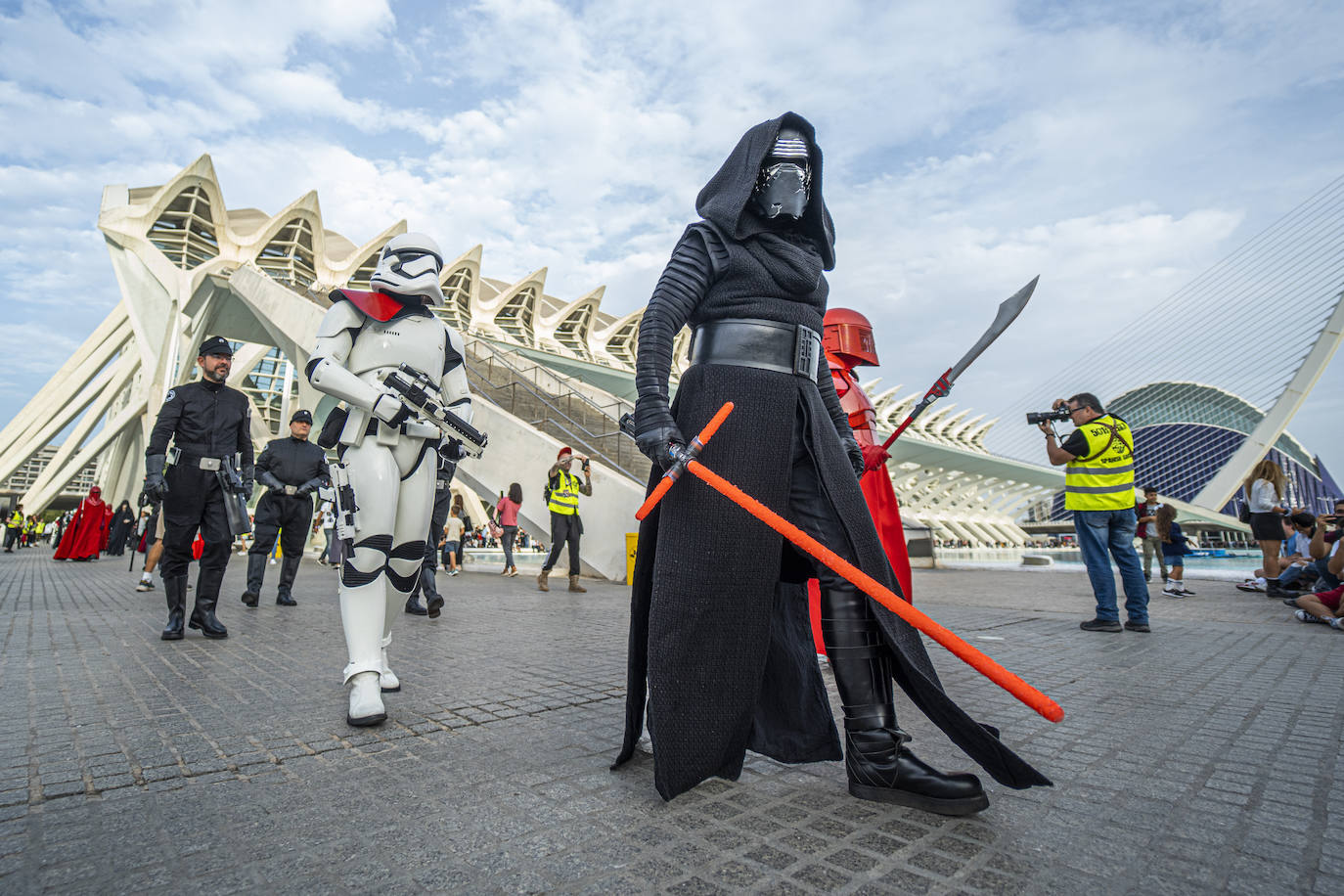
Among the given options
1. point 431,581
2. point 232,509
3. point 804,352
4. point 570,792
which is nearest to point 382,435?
point 570,792

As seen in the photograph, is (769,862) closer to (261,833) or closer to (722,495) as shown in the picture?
(722,495)

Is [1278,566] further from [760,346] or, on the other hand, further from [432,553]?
[432,553]

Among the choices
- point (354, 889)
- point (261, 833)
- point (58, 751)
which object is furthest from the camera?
point (58, 751)

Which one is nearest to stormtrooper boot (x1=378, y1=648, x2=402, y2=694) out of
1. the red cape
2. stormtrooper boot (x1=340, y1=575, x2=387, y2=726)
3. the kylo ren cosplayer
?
stormtrooper boot (x1=340, y1=575, x2=387, y2=726)

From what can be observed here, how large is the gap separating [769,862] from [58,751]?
2.37 meters

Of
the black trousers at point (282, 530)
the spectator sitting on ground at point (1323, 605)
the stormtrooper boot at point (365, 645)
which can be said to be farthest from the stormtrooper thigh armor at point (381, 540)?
the spectator sitting on ground at point (1323, 605)

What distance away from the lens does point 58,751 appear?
7.43 ft

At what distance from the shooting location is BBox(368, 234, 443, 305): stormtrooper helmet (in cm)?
334

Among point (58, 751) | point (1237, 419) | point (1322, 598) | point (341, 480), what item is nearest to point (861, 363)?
point (341, 480)

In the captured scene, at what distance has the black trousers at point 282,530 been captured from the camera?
282 inches

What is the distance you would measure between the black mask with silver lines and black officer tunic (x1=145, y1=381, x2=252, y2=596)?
4249 mm

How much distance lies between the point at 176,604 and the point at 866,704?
4.92 meters

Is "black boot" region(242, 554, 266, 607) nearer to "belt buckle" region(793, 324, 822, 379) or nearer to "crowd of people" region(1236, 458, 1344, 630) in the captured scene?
"belt buckle" region(793, 324, 822, 379)

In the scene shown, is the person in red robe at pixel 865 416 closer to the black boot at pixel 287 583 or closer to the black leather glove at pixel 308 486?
the black boot at pixel 287 583
